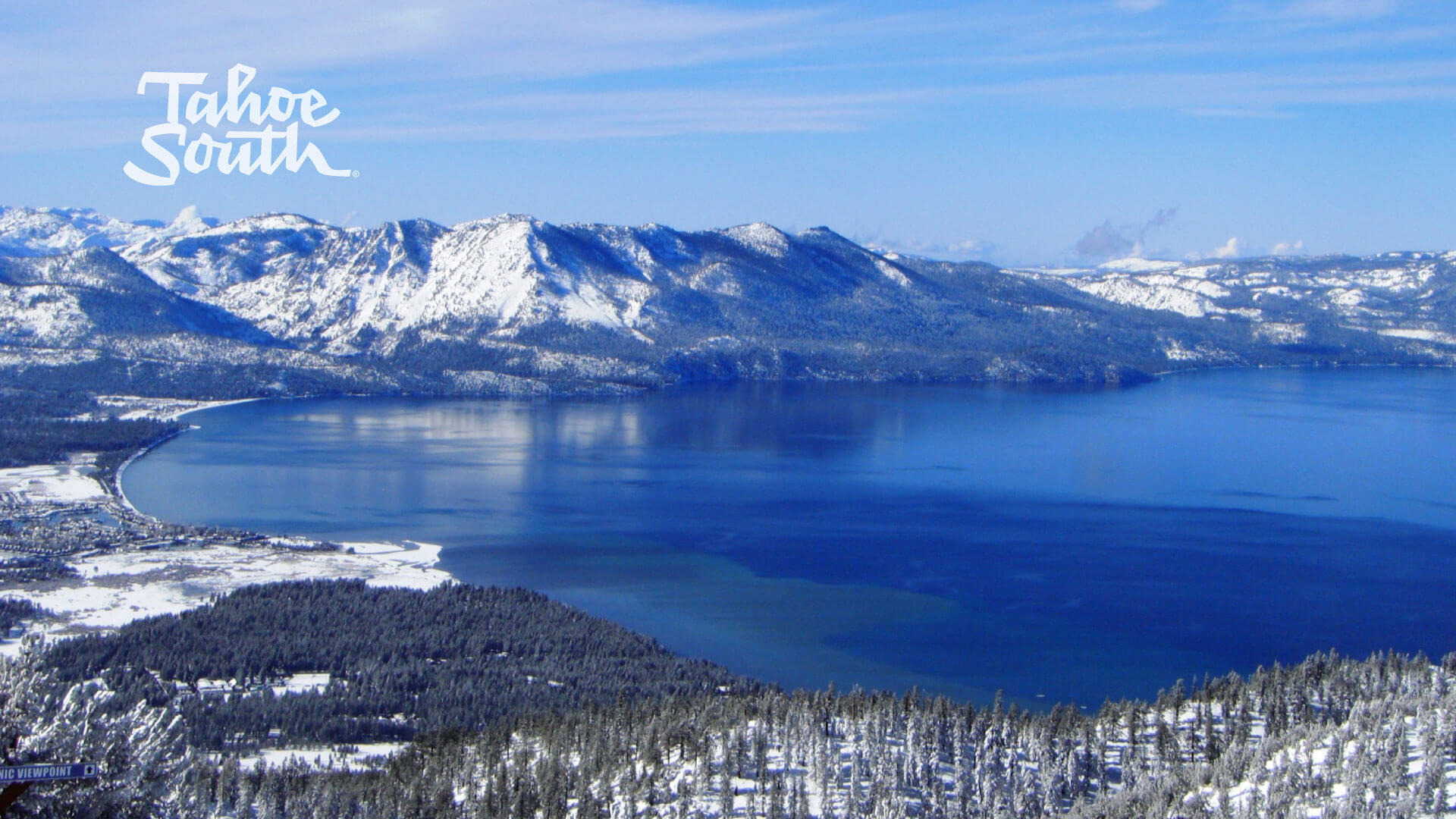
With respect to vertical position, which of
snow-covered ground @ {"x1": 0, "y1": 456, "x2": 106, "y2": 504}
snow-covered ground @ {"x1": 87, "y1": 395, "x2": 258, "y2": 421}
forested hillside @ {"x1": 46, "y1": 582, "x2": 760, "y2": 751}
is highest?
snow-covered ground @ {"x1": 87, "y1": 395, "x2": 258, "y2": 421}

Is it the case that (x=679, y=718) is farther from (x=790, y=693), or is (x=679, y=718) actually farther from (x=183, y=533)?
(x=183, y=533)

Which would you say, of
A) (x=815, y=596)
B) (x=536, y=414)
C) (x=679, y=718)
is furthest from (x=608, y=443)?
(x=679, y=718)

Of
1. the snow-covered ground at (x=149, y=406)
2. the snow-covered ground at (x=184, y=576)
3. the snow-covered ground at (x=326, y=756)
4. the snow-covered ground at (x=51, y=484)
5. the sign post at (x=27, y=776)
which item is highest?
the snow-covered ground at (x=149, y=406)

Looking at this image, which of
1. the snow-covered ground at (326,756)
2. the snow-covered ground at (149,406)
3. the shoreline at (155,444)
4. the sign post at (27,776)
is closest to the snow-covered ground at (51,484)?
the shoreline at (155,444)

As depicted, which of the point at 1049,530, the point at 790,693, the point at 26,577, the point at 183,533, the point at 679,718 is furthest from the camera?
the point at 1049,530

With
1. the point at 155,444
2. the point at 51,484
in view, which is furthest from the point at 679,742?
the point at 155,444

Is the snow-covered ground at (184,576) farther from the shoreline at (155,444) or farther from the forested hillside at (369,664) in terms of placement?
the shoreline at (155,444)

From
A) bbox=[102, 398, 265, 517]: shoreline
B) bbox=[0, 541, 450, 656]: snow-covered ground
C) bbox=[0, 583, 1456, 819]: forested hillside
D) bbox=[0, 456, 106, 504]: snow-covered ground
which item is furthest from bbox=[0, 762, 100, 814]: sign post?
bbox=[0, 456, 106, 504]: snow-covered ground

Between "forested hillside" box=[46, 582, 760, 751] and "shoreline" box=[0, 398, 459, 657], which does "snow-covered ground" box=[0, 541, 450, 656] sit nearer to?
"shoreline" box=[0, 398, 459, 657]
